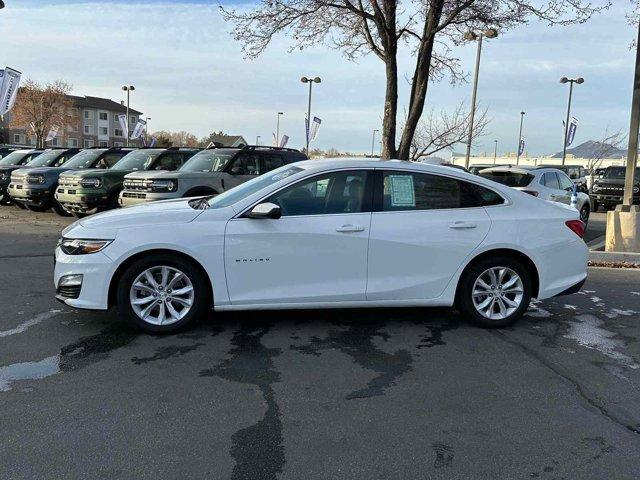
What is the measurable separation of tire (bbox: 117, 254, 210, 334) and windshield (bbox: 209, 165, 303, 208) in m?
0.71

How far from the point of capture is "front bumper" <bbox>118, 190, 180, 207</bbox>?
11242mm

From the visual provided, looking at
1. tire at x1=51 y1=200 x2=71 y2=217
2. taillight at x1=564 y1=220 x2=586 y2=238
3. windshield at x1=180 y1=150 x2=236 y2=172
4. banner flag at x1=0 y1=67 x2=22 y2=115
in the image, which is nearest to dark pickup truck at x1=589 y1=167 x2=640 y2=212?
windshield at x1=180 y1=150 x2=236 y2=172

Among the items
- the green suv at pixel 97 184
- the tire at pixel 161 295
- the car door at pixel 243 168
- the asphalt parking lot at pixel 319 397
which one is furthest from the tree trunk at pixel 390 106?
the tire at pixel 161 295

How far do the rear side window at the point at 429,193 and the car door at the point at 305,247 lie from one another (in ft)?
0.88

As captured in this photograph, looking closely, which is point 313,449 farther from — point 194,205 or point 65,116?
point 65,116

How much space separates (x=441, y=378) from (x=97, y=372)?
261 cm

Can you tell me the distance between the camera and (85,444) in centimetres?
326

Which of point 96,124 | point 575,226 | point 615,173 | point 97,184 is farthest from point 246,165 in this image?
point 96,124

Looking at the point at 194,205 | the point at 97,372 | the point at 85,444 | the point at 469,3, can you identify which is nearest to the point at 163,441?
the point at 85,444

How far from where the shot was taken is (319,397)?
398 cm

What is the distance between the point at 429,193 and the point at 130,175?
27.1ft

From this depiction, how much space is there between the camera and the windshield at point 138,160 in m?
14.3

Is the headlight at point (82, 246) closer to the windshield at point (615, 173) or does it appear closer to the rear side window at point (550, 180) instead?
the rear side window at point (550, 180)

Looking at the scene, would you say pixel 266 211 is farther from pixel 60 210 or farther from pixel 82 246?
pixel 60 210
